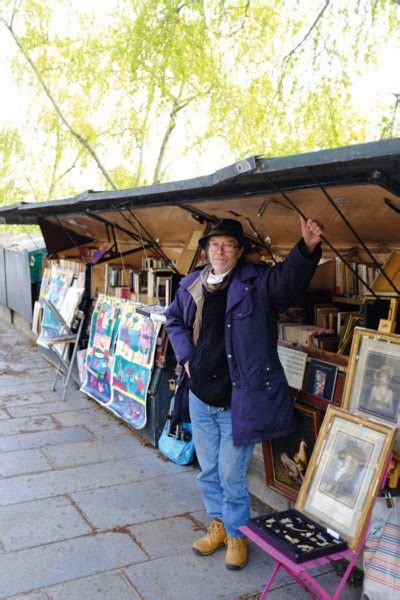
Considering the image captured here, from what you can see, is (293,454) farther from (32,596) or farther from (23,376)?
(23,376)

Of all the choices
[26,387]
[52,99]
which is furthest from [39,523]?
[52,99]

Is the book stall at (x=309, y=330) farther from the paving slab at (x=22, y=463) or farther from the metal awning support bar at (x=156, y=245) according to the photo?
the paving slab at (x=22, y=463)

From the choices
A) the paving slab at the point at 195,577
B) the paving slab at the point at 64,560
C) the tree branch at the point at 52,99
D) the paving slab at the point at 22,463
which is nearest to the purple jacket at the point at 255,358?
the paving slab at the point at 195,577

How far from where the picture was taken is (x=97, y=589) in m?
3.04

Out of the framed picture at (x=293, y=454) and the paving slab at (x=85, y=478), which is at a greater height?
the framed picture at (x=293, y=454)

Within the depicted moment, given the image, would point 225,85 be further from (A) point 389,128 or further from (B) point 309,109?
(A) point 389,128

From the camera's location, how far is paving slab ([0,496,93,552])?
3545mm

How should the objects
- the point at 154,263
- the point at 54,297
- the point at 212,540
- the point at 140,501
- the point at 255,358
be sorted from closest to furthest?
the point at 255,358 < the point at 212,540 < the point at 140,501 < the point at 154,263 < the point at 54,297

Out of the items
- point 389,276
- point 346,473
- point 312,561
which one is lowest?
point 312,561

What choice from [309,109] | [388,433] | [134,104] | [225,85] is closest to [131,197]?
[388,433]

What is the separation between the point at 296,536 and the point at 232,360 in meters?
0.89

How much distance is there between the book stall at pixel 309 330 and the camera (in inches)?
105

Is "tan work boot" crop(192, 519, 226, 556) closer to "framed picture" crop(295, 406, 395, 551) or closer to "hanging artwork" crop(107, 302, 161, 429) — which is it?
"framed picture" crop(295, 406, 395, 551)

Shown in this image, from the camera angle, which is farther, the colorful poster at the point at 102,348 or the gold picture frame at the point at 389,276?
the colorful poster at the point at 102,348
